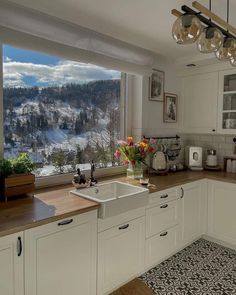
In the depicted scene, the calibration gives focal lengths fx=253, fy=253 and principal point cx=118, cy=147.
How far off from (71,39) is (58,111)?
2.17 feet

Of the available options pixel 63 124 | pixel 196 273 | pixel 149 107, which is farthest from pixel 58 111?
pixel 196 273

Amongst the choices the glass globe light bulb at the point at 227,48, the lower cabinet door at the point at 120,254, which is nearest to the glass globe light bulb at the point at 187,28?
the glass globe light bulb at the point at 227,48

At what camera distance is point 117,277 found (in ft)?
6.59

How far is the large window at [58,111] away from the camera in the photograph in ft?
7.00

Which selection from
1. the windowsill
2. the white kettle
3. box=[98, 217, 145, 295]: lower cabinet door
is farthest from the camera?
the white kettle

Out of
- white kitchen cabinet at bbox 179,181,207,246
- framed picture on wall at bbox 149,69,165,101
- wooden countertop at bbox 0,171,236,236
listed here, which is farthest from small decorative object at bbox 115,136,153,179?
framed picture on wall at bbox 149,69,165,101

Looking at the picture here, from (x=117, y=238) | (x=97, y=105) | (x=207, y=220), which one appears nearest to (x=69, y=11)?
(x=97, y=105)

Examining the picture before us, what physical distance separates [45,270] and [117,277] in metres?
0.71

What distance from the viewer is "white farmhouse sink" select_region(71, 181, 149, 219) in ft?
6.00

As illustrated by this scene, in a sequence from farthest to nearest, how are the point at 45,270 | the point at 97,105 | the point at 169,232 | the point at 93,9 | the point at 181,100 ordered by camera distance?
the point at 181,100 → the point at 97,105 → the point at 169,232 → the point at 93,9 → the point at 45,270

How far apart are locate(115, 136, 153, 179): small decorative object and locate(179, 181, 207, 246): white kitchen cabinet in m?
0.51

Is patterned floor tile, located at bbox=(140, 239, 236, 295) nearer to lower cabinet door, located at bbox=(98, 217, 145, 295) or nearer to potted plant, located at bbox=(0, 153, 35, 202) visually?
lower cabinet door, located at bbox=(98, 217, 145, 295)

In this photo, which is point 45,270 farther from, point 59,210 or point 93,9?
point 93,9

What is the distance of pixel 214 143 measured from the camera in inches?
135
